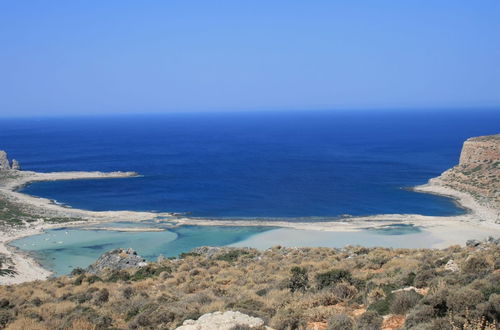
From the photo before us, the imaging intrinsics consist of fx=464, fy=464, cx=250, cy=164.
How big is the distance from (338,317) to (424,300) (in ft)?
6.68

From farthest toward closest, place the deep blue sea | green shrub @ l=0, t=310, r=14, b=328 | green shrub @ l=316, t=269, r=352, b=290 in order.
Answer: the deep blue sea < green shrub @ l=316, t=269, r=352, b=290 < green shrub @ l=0, t=310, r=14, b=328

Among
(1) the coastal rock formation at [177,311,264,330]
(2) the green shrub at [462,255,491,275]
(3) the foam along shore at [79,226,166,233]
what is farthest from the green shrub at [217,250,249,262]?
(3) the foam along shore at [79,226,166,233]

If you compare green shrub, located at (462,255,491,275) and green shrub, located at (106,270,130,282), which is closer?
green shrub, located at (462,255,491,275)

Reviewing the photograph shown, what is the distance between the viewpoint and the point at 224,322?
11.3 metres

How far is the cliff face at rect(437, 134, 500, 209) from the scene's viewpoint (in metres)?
75.9

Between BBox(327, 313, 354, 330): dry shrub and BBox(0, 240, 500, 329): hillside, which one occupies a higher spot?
BBox(327, 313, 354, 330): dry shrub

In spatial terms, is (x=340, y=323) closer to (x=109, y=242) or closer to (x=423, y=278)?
(x=423, y=278)

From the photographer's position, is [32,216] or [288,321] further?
[32,216]

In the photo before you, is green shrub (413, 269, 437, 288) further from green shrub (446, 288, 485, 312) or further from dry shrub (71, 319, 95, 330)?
dry shrub (71, 319, 95, 330)

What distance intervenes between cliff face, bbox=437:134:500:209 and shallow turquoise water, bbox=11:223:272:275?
131ft

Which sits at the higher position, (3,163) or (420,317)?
(420,317)

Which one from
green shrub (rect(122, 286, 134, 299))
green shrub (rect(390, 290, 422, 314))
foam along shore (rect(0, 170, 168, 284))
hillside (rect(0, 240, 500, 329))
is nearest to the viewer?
hillside (rect(0, 240, 500, 329))

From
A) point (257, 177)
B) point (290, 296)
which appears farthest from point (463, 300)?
point (257, 177)

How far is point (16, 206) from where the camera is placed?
2808 inches
